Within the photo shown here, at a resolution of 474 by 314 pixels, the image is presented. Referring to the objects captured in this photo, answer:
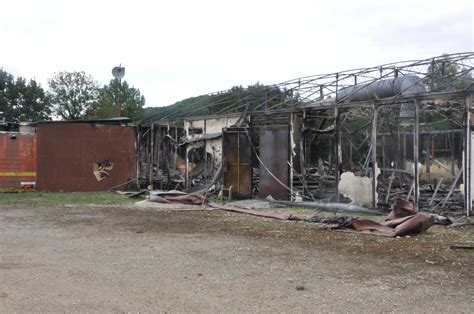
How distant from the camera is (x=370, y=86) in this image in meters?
15.4

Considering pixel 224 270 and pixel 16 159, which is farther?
pixel 16 159

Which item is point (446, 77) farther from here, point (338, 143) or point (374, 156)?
point (338, 143)

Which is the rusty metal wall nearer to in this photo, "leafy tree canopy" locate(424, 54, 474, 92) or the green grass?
the green grass

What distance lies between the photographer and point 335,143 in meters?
15.2

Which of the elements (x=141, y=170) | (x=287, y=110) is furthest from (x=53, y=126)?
(x=287, y=110)

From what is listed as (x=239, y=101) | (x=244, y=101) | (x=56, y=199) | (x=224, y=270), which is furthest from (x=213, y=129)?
(x=224, y=270)

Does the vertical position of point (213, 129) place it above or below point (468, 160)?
above

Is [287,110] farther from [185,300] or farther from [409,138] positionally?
[185,300]

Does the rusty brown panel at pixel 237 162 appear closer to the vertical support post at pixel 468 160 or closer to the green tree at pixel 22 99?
the vertical support post at pixel 468 160

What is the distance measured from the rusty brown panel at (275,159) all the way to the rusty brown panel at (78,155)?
8.23 m

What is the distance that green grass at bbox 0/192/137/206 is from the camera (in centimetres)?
1655

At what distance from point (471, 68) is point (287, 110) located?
5640 millimetres

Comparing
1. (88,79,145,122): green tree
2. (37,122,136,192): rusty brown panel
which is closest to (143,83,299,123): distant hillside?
(37,122,136,192): rusty brown panel

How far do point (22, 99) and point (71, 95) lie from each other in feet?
17.8
